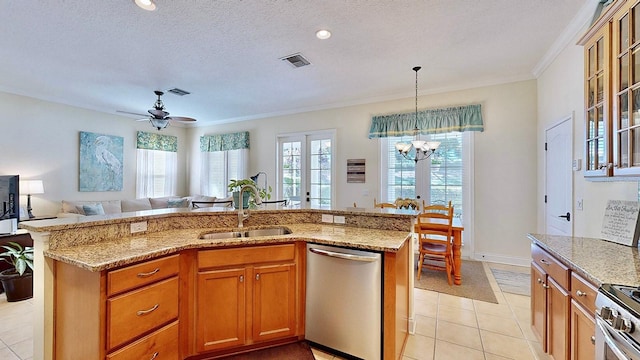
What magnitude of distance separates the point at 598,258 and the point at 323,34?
2.74m

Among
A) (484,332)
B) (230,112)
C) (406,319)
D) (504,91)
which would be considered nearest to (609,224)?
(484,332)

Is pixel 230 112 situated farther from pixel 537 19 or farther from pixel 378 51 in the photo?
pixel 537 19

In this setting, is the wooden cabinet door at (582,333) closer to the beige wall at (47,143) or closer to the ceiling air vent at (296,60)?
the ceiling air vent at (296,60)

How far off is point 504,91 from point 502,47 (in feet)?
3.82

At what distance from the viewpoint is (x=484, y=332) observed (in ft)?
7.72

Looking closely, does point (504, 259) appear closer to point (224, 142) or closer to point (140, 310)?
point (140, 310)

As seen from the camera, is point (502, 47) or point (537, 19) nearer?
point (537, 19)

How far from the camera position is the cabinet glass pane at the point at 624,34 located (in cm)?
Result: 153

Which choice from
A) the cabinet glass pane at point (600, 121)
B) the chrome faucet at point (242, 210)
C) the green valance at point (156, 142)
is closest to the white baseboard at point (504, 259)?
the cabinet glass pane at point (600, 121)

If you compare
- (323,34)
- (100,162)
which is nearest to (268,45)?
(323,34)

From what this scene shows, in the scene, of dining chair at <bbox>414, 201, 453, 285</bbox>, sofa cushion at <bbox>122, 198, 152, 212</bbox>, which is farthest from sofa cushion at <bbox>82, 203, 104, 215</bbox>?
dining chair at <bbox>414, 201, 453, 285</bbox>

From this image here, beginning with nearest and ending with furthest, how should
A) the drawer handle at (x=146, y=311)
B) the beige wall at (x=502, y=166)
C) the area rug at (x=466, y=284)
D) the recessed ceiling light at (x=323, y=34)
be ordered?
the drawer handle at (x=146, y=311) → the recessed ceiling light at (x=323, y=34) → the area rug at (x=466, y=284) → the beige wall at (x=502, y=166)

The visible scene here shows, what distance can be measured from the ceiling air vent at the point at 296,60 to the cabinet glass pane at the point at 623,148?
2878 mm

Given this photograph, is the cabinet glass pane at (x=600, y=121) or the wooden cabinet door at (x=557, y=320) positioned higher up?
the cabinet glass pane at (x=600, y=121)
